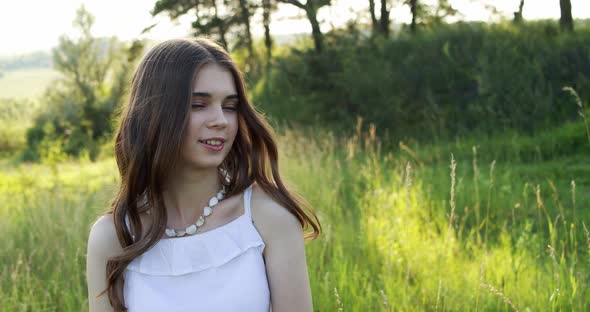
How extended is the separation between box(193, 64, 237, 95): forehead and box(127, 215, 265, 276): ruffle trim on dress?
0.44m

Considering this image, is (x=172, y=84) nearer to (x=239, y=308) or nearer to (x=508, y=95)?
(x=239, y=308)

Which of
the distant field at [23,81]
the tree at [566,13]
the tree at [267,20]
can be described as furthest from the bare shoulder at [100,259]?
the distant field at [23,81]

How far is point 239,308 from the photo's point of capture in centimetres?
207

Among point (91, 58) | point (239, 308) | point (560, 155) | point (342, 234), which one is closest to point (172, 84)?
point (239, 308)

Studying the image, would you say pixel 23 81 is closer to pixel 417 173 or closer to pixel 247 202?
pixel 417 173

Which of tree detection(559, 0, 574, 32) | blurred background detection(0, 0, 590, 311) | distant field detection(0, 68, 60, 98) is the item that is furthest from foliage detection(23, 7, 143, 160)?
distant field detection(0, 68, 60, 98)

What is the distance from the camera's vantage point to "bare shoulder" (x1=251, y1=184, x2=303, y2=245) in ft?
7.02

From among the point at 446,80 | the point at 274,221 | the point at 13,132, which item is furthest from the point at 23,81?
the point at 274,221

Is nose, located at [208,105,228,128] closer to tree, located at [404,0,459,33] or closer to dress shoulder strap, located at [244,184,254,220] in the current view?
dress shoulder strap, located at [244,184,254,220]

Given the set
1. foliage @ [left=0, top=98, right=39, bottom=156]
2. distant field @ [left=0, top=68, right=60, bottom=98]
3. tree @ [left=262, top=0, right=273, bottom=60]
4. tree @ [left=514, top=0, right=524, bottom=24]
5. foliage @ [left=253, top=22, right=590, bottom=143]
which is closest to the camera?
foliage @ [left=253, top=22, right=590, bottom=143]

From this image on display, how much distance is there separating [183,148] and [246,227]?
34cm

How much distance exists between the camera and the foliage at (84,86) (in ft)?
79.4

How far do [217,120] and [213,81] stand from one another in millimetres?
134

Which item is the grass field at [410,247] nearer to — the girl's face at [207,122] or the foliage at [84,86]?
the girl's face at [207,122]
